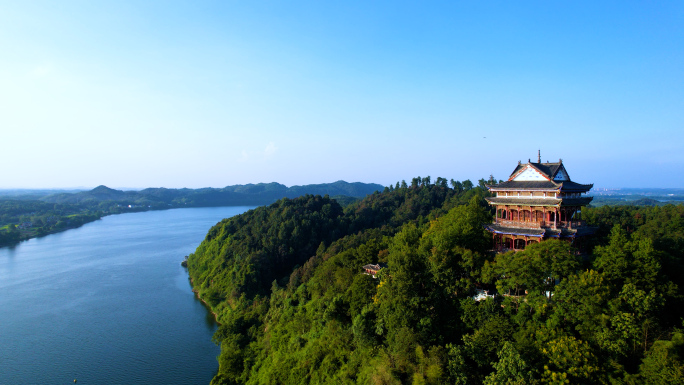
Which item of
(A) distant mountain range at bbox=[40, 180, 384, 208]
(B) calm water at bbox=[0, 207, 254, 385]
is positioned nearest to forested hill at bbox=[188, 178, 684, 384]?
(B) calm water at bbox=[0, 207, 254, 385]

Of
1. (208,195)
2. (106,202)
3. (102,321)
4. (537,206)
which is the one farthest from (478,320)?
(208,195)

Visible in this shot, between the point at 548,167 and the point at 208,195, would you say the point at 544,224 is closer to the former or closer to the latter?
the point at 548,167

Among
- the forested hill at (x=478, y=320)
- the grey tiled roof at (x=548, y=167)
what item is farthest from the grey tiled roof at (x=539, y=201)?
the forested hill at (x=478, y=320)

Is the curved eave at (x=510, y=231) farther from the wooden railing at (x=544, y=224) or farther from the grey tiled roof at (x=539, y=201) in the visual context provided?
the grey tiled roof at (x=539, y=201)

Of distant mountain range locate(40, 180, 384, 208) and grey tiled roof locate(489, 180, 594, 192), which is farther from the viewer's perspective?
distant mountain range locate(40, 180, 384, 208)

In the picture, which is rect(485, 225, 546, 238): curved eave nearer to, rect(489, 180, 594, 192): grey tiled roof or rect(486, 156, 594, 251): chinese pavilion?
rect(486, 156, 594, 251): chinese pavilion

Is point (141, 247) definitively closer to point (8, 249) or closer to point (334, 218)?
point (8, 249)
